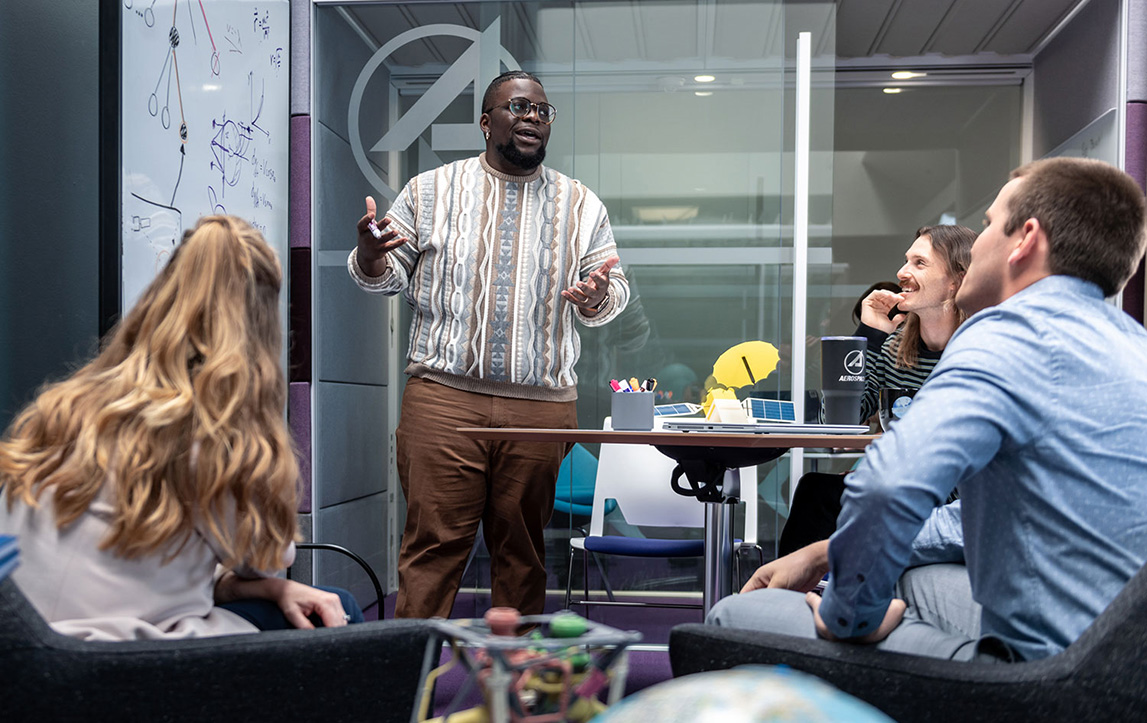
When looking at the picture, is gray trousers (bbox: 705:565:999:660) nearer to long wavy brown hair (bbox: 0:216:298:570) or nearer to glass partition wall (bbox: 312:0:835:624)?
long wavy brown hair (bbox: 0:216:298:570)

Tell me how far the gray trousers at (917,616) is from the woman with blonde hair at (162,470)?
649 mm

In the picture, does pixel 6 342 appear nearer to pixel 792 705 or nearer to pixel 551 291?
pixel 551 291

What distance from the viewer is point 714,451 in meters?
2.21

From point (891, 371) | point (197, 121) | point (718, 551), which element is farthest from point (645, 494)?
point (197, 121)

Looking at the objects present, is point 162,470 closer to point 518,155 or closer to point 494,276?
point 494,276

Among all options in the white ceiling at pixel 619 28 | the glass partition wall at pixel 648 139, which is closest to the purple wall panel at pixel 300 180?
the glass partition wall at pixel 648 139

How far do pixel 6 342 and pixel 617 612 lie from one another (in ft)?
8.75

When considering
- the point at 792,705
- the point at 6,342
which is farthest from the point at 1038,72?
the point at 792,705

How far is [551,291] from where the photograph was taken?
3.11 m

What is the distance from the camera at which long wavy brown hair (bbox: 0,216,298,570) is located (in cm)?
121

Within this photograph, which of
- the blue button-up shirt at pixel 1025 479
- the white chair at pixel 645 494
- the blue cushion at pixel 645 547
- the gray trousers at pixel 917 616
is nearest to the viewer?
the blue button-up shirt at pixel 1025 479

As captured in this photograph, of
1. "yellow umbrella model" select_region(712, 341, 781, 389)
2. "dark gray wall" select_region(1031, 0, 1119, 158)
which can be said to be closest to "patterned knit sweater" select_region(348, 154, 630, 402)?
"yellow umbrella model" select_region(712, 341, 781, 389)

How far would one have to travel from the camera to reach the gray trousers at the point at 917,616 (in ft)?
3.91

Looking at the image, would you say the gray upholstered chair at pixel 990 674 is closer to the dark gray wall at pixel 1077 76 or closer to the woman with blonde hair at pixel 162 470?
the woman with blonde hair at pixel 162 470
